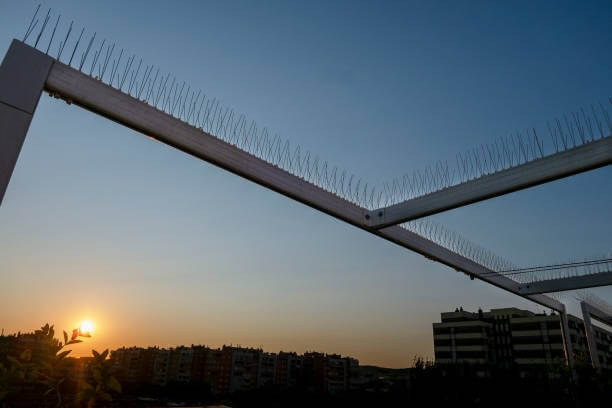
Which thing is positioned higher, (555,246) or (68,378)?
(555,246)

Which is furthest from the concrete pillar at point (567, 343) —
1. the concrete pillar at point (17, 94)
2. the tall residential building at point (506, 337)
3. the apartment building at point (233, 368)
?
the apartment building at point (233, 368)

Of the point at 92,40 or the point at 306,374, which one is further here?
the point at 306,374

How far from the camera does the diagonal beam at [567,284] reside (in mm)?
11273

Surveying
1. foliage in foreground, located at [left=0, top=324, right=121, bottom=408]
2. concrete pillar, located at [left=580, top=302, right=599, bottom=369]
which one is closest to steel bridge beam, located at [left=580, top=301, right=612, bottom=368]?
concrete pillar, located at [left=580, top=302, right=599, bottom=369]

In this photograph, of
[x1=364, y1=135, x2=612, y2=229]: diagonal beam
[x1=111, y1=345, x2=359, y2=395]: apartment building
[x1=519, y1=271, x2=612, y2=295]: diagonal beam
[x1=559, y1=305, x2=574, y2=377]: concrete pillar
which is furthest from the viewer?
[x1=111, y1=345, x2=359, y2=395]: apartment building

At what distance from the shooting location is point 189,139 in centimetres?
526

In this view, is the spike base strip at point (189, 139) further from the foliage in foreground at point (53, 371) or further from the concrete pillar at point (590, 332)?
the concrete pillar at point (590, 332)

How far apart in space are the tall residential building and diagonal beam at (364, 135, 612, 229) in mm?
47114

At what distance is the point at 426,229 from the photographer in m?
9.31

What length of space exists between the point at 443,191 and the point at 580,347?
180 feet

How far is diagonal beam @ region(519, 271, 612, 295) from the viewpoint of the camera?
444 inches

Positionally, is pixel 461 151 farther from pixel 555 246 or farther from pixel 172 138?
pixel 555 246

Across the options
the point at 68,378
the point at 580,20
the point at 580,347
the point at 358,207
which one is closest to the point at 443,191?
the point at 358,207

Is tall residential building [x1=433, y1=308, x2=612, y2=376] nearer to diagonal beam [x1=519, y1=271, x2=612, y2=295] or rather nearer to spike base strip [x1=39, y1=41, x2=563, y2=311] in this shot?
diagonal beam [x1=519, y1=271, x2=612, y2=295]
